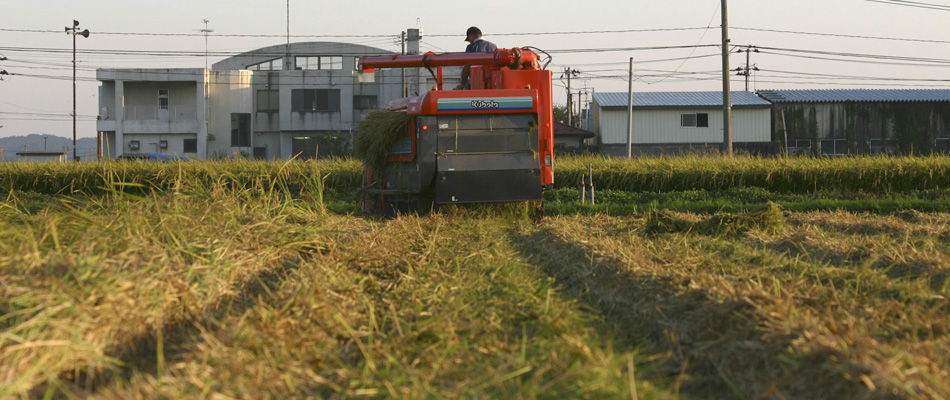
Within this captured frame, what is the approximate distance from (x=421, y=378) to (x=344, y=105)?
135 ft

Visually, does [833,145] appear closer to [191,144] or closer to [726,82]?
[726,82]

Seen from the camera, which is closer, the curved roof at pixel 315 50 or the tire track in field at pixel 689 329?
the tire track in field at pixel 689 329

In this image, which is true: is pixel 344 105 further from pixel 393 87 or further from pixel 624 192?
pixel 624 192

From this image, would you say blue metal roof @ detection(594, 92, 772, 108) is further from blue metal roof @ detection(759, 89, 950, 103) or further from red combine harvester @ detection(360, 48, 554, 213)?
red combine harvester @ detection(360, 48, 554, 213)

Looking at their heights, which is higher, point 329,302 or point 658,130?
point 658,130

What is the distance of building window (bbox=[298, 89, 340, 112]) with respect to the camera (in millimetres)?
43250

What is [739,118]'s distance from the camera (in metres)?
42.1

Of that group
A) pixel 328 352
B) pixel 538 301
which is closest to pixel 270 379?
pixel 328 352

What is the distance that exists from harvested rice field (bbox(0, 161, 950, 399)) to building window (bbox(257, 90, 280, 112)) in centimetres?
3742

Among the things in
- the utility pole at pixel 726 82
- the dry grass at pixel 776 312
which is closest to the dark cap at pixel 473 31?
the dry grass at pixel 776 312

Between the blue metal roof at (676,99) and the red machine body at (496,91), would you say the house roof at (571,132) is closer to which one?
the blue metal roof at (676,99)

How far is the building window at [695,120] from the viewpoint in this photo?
4212cm

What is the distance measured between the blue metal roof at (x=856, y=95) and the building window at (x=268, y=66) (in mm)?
28252

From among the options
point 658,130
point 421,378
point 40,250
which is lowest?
point 421,378
